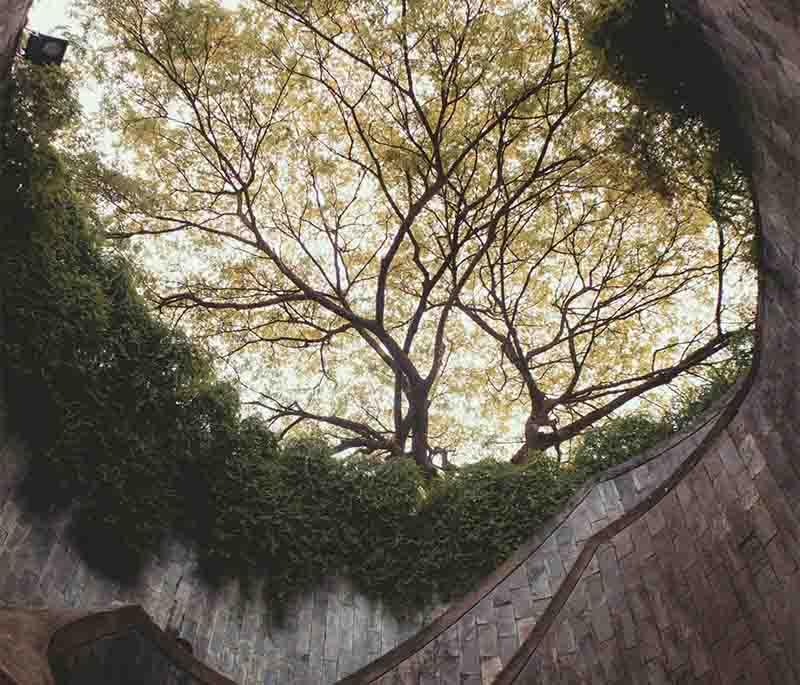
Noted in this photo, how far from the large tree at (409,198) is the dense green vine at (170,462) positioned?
73.8 inches

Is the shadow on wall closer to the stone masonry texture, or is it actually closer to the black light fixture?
the stone masonry texture

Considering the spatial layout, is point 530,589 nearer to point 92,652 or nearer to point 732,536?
point 732,536

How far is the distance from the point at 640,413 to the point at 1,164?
7120 mm

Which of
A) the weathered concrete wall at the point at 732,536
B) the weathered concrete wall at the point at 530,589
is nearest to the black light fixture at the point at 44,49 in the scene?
the weathered concrete wall at the point at 732,536

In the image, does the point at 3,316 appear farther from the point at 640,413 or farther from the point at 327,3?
the point at 640,413

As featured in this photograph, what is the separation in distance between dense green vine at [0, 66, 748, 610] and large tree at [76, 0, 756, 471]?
1.88 m

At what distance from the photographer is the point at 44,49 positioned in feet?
17.1

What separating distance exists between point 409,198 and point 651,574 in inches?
241

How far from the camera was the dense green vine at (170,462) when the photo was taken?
532 centimetres

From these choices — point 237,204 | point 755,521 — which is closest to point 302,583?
point 755,521

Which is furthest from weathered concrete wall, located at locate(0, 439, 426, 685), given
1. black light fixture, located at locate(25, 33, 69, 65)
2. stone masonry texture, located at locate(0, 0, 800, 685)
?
black light fixture, located at locate(25, 33, 69, 65)

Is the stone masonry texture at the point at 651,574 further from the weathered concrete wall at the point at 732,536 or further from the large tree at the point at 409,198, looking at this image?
the large tree at the point at 409,198

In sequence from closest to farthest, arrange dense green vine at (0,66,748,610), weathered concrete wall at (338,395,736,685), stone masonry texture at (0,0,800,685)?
1. stone masonry texture at (0,0,800,685)
2. dense green vine at (0,66,748,610)
3. weathered concrete wall at (338,395,736,685)

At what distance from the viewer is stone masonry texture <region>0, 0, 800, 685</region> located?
369 centimetres
